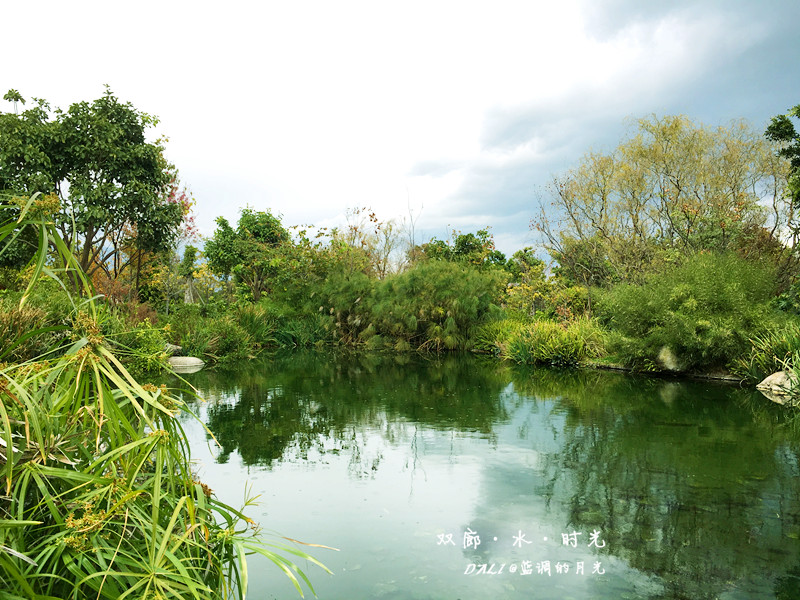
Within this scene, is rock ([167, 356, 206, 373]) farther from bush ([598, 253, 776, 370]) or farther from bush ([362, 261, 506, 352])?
bush ([598, 253, 776, 370])

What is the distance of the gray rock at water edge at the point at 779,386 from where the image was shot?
7.48 metres

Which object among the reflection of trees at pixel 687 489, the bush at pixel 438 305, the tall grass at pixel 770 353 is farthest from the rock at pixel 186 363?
the tall grass at pixel 770 353

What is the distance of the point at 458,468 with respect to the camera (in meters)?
4.73

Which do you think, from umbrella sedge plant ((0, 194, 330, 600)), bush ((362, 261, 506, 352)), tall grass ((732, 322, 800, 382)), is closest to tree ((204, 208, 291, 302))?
bush ((362, 261, 506, 352))

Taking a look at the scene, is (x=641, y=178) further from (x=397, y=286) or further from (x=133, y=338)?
(x=133, y=338)

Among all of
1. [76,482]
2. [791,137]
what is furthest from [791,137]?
[76,482]

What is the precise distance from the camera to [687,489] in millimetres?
4125

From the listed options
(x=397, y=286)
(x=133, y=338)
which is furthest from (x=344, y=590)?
(x=397, y=286)

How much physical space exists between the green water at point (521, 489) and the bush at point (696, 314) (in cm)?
128

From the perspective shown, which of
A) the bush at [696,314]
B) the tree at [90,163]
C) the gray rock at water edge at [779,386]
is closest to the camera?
the gray rock at water edge at [779,386]

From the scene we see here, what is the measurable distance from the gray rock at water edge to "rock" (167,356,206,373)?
9900 millimetres

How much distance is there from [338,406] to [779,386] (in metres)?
6.11

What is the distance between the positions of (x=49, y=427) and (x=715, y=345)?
9799 millimetres

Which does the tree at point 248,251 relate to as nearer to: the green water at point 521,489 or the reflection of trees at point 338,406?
the reflection of trees at point 338,406
